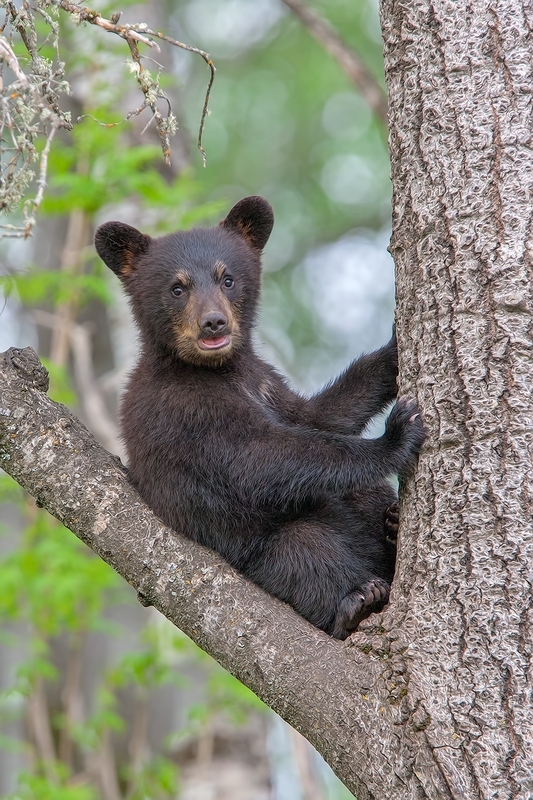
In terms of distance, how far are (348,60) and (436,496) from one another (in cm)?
569

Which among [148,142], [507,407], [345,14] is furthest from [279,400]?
[345,14]

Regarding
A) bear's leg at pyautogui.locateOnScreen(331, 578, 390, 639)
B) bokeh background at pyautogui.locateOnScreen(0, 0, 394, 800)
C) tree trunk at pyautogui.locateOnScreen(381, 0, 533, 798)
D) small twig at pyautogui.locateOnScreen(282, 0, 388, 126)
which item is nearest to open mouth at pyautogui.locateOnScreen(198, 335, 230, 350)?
bokeh background at pyautogui.locateOnScreen(0, 0, 394, 800)

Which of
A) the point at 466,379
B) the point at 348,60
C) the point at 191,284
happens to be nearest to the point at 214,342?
the point at 191,284

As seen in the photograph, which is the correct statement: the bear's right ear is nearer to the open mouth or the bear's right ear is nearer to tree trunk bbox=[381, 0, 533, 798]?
the open mouth

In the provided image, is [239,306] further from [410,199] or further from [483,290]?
[483,290]

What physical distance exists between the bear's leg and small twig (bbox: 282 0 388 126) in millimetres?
4794

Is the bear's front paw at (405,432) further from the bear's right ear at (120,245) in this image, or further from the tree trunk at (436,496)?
the bear's right ear at (120,245)

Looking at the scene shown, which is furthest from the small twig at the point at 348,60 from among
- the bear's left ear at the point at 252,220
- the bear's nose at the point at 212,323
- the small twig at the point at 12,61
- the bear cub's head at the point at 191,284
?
the small twig at the point at 12,61

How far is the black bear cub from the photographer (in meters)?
3.90

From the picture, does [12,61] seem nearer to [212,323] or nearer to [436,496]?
[212,323]

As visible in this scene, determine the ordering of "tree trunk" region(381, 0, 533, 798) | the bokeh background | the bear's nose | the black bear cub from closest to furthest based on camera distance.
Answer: "tree trunk" region(381, 0, 533, 798) < the black bear cub < the bear's nose < the bokeh background

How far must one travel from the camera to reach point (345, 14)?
47.9 feet

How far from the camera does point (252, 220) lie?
515cm

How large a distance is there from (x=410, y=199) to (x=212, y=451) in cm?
160
